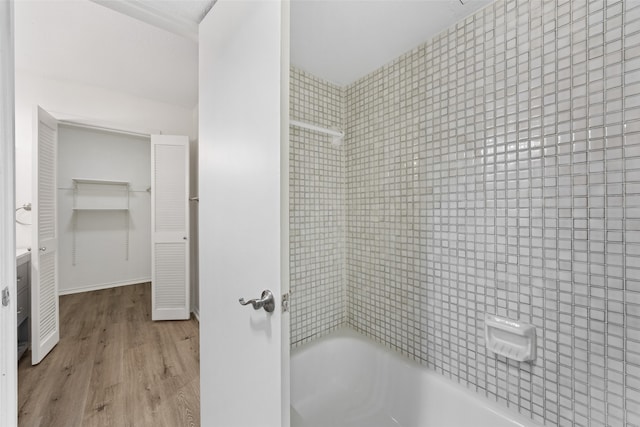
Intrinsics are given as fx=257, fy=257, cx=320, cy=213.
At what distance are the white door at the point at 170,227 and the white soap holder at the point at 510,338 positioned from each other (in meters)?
2.69

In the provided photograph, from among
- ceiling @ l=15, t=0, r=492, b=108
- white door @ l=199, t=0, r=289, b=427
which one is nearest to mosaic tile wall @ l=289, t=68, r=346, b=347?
ceiling @ l=15, t=0, r=492, b=108

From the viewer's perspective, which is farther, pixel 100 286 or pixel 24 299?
pixel 100 286

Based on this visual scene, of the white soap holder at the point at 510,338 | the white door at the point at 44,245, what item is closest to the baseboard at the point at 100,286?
the white door at the point at 44,245

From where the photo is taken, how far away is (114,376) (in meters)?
1.79

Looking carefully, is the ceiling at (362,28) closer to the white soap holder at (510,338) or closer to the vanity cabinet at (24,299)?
the white soap holder at (510,338)

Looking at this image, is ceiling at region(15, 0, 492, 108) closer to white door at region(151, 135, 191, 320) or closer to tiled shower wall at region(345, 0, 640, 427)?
tiled shower wall at region(345, 0, 640, 427)

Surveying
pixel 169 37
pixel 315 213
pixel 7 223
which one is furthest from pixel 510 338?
pixel 169 37

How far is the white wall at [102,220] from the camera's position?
337 cm

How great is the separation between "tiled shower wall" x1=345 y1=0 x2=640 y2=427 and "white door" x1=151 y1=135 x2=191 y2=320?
87.3 inches

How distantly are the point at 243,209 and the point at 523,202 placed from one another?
3.49 feet

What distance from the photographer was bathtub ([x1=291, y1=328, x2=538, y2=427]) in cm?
113

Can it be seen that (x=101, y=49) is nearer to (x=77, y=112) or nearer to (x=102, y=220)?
(x=77, y=112)

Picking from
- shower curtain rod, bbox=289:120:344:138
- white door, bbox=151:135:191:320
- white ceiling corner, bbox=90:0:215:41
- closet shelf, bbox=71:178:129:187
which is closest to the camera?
white ceiling corner, bbox=90:0:215:41

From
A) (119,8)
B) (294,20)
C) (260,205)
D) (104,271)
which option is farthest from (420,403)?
(104,271)
